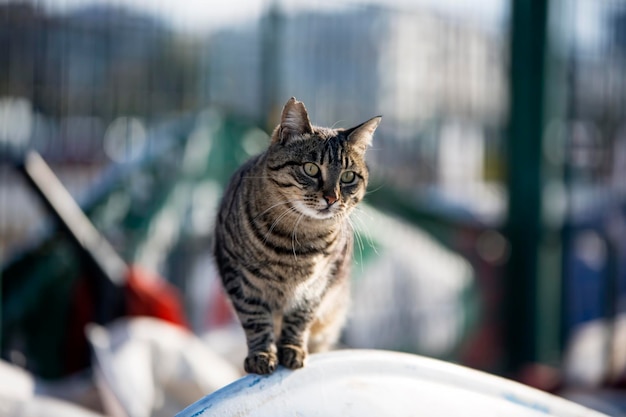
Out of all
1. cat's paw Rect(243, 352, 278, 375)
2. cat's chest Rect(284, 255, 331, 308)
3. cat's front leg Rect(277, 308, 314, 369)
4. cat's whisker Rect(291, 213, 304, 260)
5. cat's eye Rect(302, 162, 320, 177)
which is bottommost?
cat's paw Rect(243, 352, 278, 375)

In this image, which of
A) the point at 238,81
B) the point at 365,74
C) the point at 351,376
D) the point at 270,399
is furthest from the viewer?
the point at 365,74

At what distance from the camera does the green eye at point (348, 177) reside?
1493mm

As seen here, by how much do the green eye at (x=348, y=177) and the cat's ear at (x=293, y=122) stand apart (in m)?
0.11

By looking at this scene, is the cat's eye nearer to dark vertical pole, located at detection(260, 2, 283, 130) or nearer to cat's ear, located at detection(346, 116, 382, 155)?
cat's ear, located at detection(346, 116, 382, 155)

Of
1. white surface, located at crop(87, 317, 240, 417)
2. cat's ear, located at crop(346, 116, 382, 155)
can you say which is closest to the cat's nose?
cat's ear, located at crop(346, 116, 382, 155)

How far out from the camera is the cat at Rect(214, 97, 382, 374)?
4.87 feet

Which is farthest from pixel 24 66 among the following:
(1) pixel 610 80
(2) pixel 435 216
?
(1) pixel 610 80

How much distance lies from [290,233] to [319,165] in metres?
0.17

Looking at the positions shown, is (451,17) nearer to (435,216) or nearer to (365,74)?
(365,74)

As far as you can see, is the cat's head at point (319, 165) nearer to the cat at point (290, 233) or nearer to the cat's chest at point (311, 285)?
the cat at point (290, 233)

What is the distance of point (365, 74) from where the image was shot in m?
4.16

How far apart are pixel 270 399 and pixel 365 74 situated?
299cm

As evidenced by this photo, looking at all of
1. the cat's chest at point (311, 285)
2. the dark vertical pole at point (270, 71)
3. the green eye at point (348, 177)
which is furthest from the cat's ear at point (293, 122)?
the dark vertical pole at point (270, 71)

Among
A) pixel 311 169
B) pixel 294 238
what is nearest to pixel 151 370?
pixel 294 238
